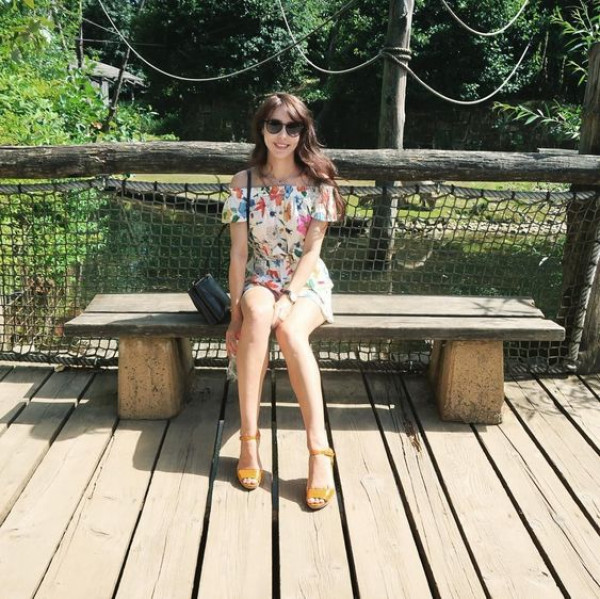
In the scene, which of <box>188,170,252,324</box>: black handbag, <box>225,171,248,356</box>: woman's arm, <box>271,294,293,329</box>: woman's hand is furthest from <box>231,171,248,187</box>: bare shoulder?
<box>271,294,293,329</box>: woman's hand

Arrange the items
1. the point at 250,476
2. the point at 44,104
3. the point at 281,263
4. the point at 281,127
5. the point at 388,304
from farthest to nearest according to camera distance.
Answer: the point at 44,104, the point at 388,304, the point at 281,263, the point at 281,127, the point at 250,476

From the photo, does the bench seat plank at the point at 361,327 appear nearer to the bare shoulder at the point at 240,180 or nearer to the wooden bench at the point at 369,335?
the wooden bench at the point at 369,335

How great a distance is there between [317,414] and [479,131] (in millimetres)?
17503

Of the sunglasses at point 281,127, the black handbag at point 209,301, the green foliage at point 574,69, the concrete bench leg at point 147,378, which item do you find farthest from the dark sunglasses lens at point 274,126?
the green foliage at point 574,69

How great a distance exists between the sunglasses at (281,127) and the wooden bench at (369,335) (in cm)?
82

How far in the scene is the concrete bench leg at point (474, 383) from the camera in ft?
10.1

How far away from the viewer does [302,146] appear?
114 inches

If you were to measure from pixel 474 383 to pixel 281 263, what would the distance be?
1029 millimetres

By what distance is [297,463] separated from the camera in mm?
2729

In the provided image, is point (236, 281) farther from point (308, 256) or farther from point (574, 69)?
point (574, 69)

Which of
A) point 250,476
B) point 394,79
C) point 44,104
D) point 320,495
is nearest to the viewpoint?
point 320,495

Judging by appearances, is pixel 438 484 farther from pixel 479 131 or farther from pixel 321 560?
pixel 479 131

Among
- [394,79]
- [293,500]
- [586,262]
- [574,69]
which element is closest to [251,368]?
[293,500]

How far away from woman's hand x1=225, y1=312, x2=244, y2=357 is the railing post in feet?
6.09
